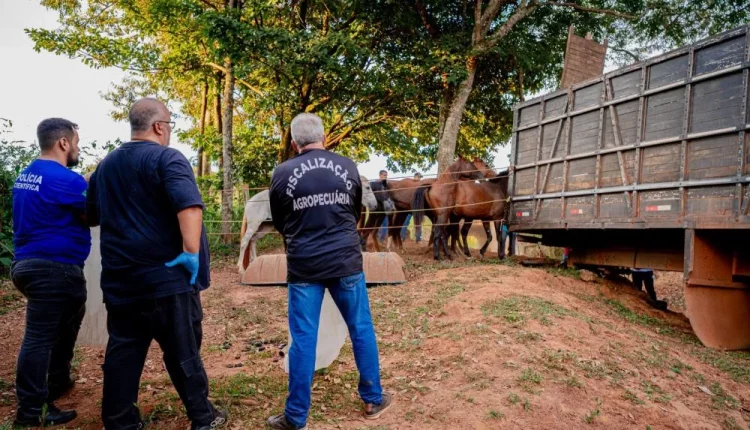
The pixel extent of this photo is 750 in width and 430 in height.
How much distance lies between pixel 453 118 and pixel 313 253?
9.73m

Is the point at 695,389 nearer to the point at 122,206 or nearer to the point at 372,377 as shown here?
the point at 372,377

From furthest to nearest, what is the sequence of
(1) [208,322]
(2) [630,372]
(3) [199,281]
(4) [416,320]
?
1. (1) [208,322]
2. (4) [416,320]
3. (2) [630,372]
4. (3) [199,281]

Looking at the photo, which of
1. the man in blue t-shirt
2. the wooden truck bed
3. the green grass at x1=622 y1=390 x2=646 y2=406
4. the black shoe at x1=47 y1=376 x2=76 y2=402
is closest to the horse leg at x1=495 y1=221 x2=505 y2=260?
the wooden truck bed

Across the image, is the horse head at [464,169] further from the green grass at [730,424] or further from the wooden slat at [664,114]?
the green grass at [730,424]

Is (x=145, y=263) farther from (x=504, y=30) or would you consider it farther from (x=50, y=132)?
(x=504, y=30)

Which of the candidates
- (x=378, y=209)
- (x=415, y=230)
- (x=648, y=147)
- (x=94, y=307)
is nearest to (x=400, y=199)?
(x=378, y=209)

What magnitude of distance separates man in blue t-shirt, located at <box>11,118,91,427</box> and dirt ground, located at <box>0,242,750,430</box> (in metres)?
0.43

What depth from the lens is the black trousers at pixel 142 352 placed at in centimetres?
286

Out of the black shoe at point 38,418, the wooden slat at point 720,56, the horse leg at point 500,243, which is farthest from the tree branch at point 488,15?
the black shoe at point 38,418

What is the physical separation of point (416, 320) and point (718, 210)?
3550 mm

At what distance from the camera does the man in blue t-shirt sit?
11.0ft

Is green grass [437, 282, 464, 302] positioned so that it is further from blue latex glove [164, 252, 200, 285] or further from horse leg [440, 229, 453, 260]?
blue latex glove [164, 252, 200, 285]

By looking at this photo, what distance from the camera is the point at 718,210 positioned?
19.1ft

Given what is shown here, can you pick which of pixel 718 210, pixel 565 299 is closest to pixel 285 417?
pixel 565 299
